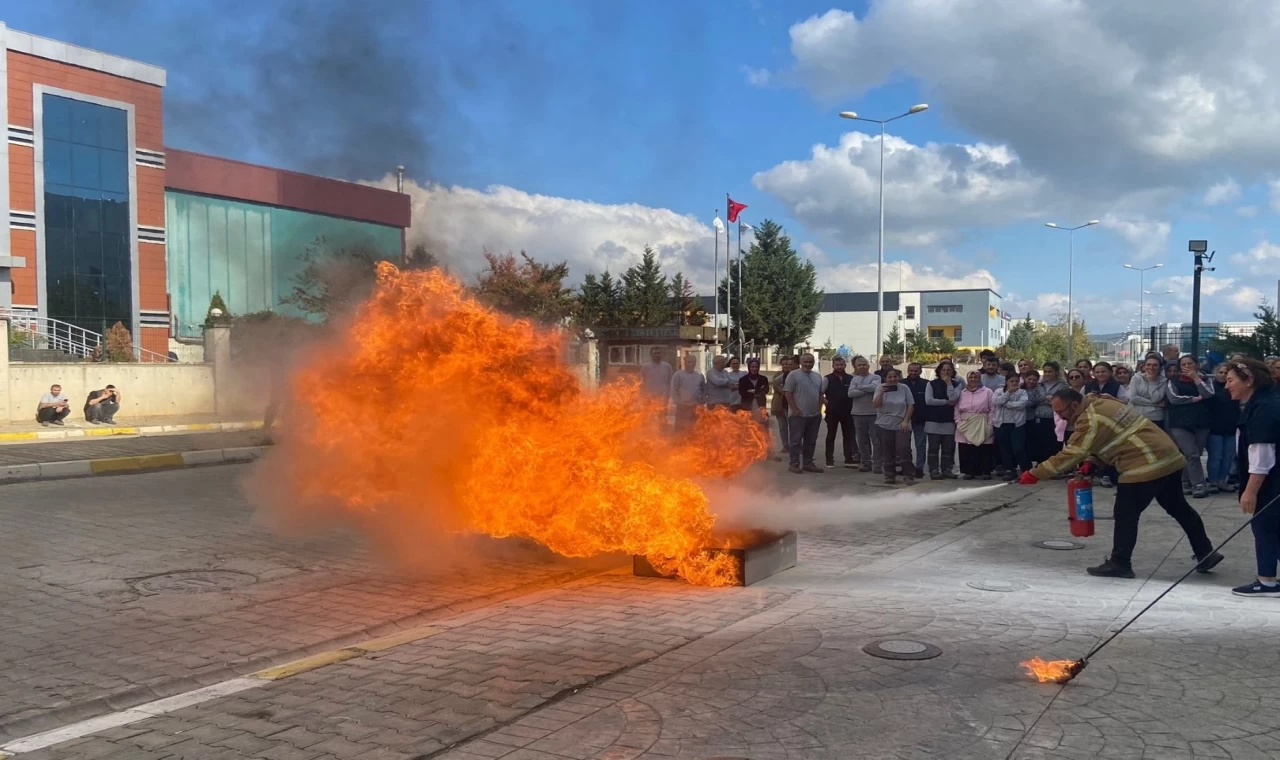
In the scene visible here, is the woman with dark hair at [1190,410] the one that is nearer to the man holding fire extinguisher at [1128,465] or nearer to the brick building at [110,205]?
the man holding fire extinguisher at [1128,465]

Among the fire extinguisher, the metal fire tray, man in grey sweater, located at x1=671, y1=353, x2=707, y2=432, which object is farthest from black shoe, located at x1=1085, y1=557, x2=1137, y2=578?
man in grey sweater, located at x1=671, y1=353, x2=707, y2=432

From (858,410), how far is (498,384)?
819 centimetres

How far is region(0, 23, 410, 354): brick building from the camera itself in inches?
1337

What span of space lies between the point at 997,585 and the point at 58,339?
29.9 metres

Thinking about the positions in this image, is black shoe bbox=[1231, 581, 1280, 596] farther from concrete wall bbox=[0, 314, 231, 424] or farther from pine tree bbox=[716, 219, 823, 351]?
pine tree bbox=[716, 219, 823, 351]

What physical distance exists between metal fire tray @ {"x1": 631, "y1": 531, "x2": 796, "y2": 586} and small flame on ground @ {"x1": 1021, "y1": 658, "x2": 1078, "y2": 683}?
2321 millimetres

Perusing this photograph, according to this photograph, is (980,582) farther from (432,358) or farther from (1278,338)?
(1278,338)

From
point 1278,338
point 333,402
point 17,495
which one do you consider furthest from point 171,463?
point 1278,338

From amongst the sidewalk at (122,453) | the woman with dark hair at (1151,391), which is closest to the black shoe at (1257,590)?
the woman with dark hair at (1151,391)

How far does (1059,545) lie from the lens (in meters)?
8.66

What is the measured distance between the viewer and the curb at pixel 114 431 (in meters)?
19.1

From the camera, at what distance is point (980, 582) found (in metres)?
7.13

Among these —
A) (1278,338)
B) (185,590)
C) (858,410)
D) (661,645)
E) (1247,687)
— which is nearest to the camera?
(1247,687)

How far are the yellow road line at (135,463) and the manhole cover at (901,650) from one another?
13302mm
